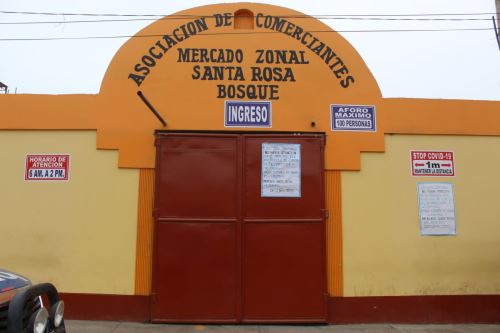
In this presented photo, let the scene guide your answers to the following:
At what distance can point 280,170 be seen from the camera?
21.9ft

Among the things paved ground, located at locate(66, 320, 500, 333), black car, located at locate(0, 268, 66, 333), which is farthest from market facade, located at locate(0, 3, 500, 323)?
black car, located at locate(0, 268, 66, 333)

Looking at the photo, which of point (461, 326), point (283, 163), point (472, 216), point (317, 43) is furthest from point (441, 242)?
point (317, 43)

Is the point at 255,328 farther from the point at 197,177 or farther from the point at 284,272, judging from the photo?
the point at 197,177

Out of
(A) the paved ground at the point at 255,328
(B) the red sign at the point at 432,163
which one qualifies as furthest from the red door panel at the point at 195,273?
(B) the red sign at the point at 432,163

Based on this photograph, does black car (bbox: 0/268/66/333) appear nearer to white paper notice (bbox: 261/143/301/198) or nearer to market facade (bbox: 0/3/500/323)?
market facade (bbox: 0/3/500/323)

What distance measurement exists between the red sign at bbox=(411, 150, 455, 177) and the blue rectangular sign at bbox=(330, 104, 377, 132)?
85cm

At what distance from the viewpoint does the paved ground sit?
6125mm

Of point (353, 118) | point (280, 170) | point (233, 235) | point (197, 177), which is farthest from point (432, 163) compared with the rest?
point (197, 177)

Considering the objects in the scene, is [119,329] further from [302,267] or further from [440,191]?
[440,191]

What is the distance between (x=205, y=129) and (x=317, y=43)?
234cm

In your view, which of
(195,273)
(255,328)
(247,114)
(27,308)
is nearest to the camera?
(27,308)

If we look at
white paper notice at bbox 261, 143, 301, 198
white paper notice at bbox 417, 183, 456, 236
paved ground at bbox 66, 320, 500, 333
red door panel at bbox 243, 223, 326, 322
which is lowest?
paved ground at bbox 66, 320, 500, 333

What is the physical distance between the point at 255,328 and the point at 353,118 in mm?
3575

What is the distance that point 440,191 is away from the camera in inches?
272
